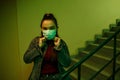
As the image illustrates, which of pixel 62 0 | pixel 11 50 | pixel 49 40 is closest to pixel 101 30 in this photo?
pixel 62 0

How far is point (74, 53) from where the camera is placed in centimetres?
479

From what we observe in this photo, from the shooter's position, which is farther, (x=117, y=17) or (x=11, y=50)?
(x=117, y=17)

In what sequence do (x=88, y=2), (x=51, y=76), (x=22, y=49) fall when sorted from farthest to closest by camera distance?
(x=88, y=2), (x=22, y=49), (x=51, y=76)

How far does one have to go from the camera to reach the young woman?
196 cm

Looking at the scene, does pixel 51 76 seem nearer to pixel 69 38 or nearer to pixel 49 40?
pixel 49 40

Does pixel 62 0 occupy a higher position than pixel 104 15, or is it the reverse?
pixel 62 0

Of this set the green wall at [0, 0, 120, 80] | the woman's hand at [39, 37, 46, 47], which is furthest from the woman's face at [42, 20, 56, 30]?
the green wall at [0, 0, 120, 80]

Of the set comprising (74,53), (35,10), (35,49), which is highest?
(35,10)

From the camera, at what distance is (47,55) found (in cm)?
198

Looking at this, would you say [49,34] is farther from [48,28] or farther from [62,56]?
[62,56]

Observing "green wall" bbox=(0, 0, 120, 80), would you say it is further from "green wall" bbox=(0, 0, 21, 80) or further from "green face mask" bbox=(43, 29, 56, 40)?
"green face mask" bbox=(43, 29, 56, 40)

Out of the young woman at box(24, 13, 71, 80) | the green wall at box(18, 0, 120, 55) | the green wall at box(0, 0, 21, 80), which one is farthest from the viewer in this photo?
the green wall at box(18, 0, 120, 55)

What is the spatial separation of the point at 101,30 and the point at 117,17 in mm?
551

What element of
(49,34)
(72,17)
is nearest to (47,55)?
(49,34)
